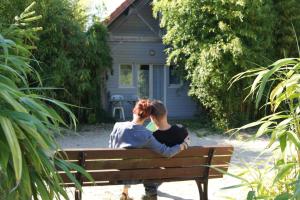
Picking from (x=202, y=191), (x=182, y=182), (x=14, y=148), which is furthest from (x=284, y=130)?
(x=182, y=182)

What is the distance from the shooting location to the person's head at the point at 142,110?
506 cm

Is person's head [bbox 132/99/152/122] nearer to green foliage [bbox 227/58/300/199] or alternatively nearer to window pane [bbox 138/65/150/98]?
green foliage [bbox 227/58/300/199]

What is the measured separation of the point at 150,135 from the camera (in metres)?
4.80

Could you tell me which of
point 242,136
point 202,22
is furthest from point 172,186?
point 202,22

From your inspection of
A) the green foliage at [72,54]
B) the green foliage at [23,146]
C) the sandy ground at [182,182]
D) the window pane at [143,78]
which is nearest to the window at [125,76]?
the window pane at [143,78]

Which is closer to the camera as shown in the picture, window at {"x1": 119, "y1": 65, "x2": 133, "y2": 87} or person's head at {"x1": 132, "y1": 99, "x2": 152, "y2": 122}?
person's head at {"x1": 132, "y1": 99, "x2": 152, "y2": 122}

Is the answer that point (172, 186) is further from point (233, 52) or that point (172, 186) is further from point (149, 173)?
point (233, 52)

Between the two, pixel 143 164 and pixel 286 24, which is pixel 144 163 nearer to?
pixel 143 164

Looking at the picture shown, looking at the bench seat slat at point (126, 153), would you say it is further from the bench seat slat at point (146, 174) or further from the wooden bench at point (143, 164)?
the bench seat slat at point (146, 174)

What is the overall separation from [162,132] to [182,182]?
7.19 ft

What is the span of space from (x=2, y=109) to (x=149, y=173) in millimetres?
2853

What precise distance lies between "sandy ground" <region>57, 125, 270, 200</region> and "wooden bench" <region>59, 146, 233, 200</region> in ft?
0.82

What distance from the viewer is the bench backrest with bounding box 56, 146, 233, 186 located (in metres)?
4.49

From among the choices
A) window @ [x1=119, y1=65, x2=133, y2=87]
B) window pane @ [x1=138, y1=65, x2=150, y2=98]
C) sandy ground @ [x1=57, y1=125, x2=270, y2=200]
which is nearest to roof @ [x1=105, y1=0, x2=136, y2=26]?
window @ [x1=119, y1=65, x2=133, y2=87]
